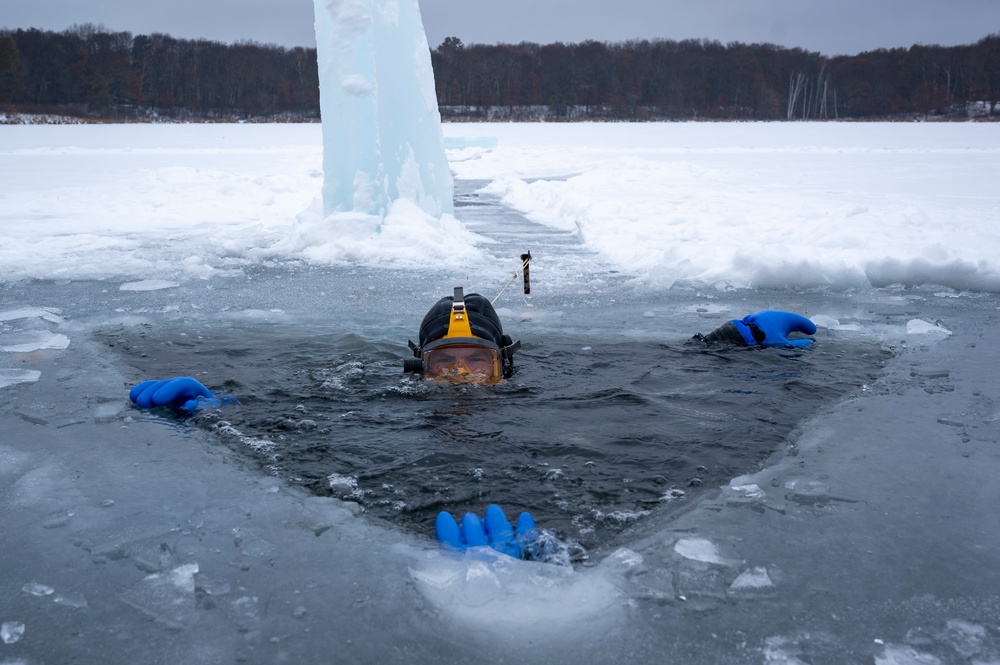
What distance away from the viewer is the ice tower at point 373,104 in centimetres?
976

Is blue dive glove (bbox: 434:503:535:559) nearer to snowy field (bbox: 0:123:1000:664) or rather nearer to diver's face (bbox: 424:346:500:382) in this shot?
snowy field (bbox: 0:123:1000:664)

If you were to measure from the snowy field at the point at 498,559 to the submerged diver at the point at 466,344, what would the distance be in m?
0.22

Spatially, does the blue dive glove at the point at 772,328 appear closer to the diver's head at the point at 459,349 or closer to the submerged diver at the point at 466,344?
the submerged diver at the point at 466,344

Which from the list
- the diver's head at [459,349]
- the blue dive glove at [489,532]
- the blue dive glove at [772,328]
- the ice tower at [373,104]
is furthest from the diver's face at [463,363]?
the ice tower at [373,104]

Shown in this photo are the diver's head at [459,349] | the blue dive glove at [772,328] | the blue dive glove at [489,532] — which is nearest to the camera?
the blue dive glove at [489,532]

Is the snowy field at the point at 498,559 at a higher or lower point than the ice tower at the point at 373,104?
lower

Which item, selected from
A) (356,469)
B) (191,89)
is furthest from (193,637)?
(191,89)

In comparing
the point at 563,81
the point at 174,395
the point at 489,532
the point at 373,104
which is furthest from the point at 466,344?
the point at 563,81

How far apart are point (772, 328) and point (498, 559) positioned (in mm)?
3389

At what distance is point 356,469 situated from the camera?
3.59 metres

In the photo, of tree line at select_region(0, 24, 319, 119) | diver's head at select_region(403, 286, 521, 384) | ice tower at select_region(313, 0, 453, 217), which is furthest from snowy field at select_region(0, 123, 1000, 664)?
tree line at select_region(0, 24, 319, 119)

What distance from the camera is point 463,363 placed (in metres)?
4.65

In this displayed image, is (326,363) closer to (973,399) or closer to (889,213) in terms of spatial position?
(973,399)

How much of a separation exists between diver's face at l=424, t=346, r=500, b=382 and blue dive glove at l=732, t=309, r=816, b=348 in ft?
5.96
